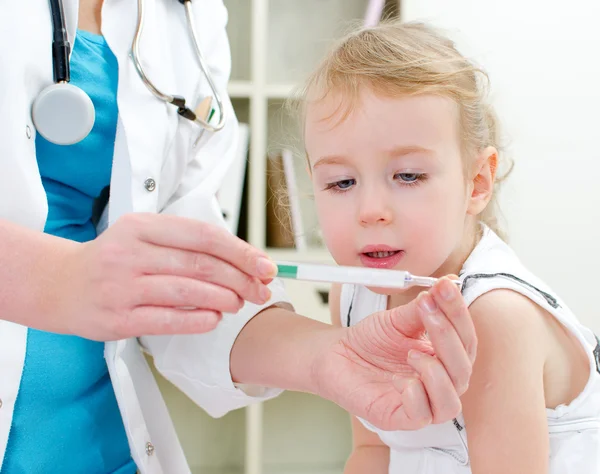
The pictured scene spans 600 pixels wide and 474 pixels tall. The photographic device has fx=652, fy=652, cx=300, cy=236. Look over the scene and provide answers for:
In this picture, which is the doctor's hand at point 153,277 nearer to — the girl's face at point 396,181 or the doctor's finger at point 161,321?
the doctor's finger at point 161,321

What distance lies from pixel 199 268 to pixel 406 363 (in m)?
0.28

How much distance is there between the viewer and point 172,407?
237 centimetres

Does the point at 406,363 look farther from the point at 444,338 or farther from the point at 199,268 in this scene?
the point at 199,268

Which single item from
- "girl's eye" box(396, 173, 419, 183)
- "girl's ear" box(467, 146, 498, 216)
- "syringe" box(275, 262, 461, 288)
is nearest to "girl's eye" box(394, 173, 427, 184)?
"girl's eye" box(396, 173, 419, 183)

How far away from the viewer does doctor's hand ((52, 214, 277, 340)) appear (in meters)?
0.58

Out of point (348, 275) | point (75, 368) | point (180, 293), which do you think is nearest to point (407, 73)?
point (348, 275)

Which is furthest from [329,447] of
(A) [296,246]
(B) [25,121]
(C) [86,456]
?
(B) [25,121]

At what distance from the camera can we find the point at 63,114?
812mm

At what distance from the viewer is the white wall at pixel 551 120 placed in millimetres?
1855

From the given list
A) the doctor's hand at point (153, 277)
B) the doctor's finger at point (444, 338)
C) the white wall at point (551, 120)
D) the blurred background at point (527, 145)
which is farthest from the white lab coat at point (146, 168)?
the white wall at point (551, 120)

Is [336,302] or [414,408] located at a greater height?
[414,408]

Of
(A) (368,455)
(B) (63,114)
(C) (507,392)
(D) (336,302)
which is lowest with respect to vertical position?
(A) (368,455)

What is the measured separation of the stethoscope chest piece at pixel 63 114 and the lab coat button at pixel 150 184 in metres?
0.14

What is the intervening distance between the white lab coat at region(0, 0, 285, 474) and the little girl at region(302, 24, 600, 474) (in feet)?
0.70
